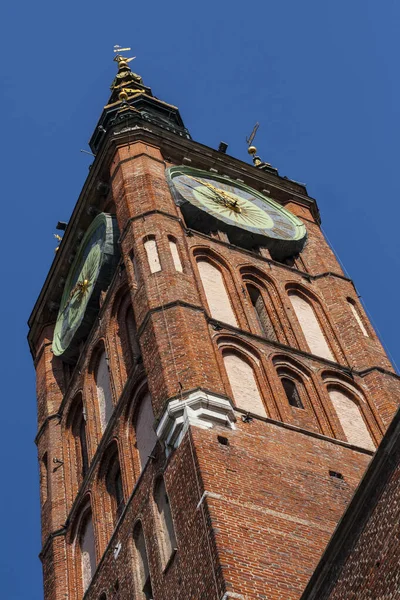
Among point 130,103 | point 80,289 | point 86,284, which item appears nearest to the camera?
point 86,284

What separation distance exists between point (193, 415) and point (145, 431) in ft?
10.7

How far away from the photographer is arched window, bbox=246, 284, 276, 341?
2659 centimetres

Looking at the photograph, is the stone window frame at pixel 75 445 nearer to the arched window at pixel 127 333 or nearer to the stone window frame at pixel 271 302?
the arched window at pixel 127 333

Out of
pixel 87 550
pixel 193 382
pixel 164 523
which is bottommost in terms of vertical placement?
pixel 164 523

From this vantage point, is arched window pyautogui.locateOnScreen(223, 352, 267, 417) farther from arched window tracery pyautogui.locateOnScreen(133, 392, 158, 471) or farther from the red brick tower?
arched window tracery pyautogui.locateOnScreen(133, 392, 158, 471)

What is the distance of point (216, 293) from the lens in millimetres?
26750

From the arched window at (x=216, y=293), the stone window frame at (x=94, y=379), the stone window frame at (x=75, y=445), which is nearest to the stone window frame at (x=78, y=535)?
the stone window frame at (x=75, y=445)

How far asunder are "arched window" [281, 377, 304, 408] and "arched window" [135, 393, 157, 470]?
9.05ft

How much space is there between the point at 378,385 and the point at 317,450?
3.67 meters

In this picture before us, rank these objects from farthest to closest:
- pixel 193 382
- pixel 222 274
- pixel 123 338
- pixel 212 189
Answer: pixel 212 189
pixel 222 274
pixel 123 338
pixel 193 382

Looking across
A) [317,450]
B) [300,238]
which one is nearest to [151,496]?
[317,450]

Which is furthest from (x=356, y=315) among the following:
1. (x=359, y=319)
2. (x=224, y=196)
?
(x=224, y=196)

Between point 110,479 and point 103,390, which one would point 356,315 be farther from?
point 110,479

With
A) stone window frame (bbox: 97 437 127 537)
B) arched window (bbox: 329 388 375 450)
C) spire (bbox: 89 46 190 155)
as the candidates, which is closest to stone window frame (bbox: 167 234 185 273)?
stone window frame (bbox: 97 437 127 537)
